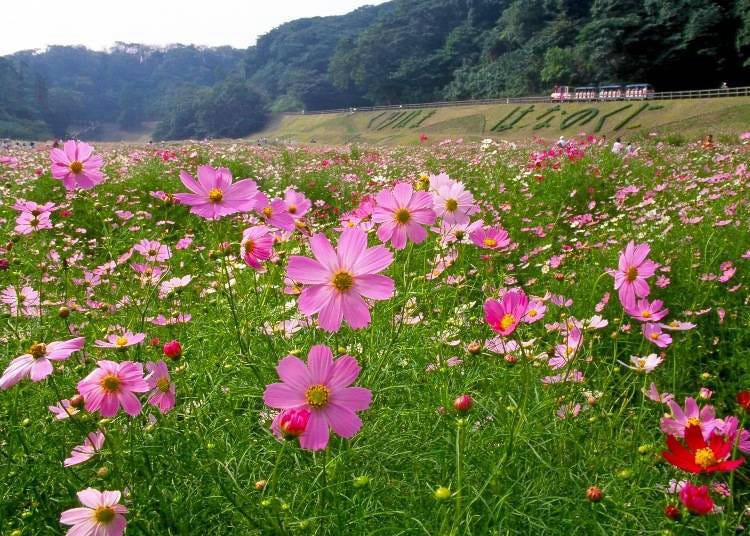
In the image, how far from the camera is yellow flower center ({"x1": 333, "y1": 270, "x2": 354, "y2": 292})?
0.72m

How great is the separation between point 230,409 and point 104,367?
1.64 ft

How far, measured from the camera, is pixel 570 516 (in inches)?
39.1

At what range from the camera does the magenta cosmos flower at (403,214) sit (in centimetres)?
93

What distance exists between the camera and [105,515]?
2.31 ft

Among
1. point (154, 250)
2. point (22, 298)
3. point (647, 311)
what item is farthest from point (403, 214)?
point (22, 298)

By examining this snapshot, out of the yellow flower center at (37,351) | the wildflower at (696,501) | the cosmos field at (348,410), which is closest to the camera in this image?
the wildflower at (696,501)

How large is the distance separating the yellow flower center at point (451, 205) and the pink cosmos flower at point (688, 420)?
540mm

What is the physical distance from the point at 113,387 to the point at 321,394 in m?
→ 0.36

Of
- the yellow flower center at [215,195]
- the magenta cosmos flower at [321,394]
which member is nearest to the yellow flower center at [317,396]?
the magenta cosmos flower at [321,394]

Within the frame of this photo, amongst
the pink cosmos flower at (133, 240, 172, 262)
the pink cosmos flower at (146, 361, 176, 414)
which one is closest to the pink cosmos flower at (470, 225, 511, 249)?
the pink cosmos flower at (146, 361, 176, 414)

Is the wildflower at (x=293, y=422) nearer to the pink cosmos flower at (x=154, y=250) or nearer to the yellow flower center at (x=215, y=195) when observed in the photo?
the yellow flower center at (x=215, y=195)

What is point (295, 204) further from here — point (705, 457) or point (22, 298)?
point (705, 457)

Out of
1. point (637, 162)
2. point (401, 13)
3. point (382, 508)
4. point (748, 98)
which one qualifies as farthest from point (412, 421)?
point (401, 13)

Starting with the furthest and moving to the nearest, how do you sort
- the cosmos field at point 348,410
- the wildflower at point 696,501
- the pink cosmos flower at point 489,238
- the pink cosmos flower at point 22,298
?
1. the pink cosmos flower at point 22,298
2. the pink cosmos flower at point 489,238
3. the cosmos field at point 348,410
4. the wildflower at point 696,501
